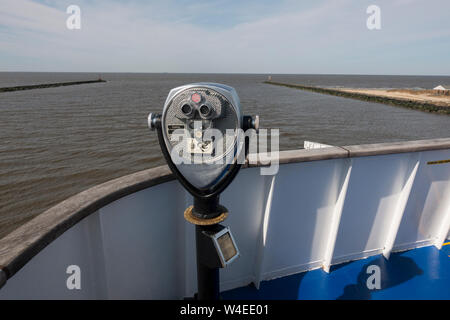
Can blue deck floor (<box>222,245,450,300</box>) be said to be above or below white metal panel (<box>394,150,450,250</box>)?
below

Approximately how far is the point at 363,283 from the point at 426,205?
3.76ft

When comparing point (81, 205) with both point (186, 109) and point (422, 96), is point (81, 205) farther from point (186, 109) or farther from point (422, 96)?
point (422, 96)

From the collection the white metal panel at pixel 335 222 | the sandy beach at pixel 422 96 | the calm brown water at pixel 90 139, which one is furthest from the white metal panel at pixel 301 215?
the sandy beach at pixel 422 96

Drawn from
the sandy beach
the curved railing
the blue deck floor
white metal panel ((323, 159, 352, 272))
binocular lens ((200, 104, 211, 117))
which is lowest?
the blue deck floor

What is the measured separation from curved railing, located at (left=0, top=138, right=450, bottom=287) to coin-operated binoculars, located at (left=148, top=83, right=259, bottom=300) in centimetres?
50

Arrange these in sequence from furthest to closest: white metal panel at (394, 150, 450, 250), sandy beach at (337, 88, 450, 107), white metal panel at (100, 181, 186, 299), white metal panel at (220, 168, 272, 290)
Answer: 1. sandy beach at (337, 88, 450, 107)
2. white metal panel at (394, 150, 450, 250)
3. white metal panel at (220, 168, 272, 290)
4. white metal panel at (100, 181, 186, 299)

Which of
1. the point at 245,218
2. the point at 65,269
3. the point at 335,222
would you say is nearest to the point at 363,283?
the point at 335,222

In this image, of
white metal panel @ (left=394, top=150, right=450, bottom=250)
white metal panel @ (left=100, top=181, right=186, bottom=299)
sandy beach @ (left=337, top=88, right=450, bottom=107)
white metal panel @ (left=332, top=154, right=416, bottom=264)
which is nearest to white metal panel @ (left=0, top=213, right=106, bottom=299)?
white metal panel @ (left=100, top=181, right=186, bottom=299)

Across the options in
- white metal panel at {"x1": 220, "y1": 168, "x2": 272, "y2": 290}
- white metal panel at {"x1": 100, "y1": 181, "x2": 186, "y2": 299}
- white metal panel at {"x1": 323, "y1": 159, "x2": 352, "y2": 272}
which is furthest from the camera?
white metal panel at {"x1": 323, "y1": 159, "x2": 352, "y2": 272}

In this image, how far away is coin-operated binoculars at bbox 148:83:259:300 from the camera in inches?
57.7

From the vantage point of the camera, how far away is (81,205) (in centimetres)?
171

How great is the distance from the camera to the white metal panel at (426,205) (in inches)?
114

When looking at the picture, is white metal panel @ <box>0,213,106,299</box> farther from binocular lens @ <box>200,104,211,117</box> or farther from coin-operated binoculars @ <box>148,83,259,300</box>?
binocular lens @ <box>200,104,211,117</box>
